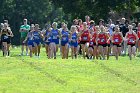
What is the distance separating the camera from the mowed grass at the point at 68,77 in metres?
16.2

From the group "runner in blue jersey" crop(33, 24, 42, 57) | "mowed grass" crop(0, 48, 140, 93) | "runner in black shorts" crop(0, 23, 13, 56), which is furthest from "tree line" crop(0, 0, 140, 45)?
"mowed grass" crop(0, 48, 140, 93)

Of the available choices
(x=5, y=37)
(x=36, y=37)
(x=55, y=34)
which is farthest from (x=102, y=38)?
(x=5, y=37)

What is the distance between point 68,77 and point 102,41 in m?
9.33

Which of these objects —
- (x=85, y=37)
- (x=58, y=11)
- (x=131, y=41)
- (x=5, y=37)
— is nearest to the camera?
(x=131, y=41)

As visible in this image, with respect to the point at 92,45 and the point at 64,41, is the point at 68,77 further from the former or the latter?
the point at 92,45

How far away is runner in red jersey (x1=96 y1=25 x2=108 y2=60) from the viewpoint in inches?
1075

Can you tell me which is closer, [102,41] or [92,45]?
[102,41]

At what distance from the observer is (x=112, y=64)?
72.5ft

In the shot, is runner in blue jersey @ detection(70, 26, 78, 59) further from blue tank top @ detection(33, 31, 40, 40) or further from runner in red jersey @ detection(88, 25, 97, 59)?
blue tank top @ detection(33, 31, 40, 40)

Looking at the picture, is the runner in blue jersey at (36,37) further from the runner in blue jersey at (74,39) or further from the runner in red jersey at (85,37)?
the runner in red jersey at (85,37)

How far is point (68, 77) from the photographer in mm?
18312

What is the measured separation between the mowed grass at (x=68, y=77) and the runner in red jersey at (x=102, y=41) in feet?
14.4

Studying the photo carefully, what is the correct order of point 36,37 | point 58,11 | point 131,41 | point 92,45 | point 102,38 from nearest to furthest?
1. point 131,41
2. point 102,38
3. point 92,45
4. point 36,37
5. point 58,11

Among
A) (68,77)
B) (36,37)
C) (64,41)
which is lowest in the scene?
(68,77)
